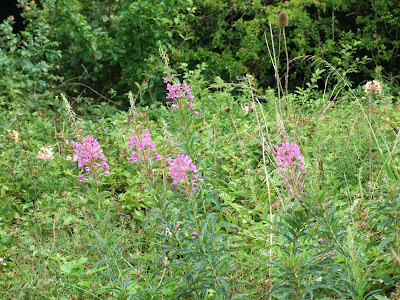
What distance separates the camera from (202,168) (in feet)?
11.9

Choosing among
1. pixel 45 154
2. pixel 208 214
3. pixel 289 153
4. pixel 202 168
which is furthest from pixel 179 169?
pixel 45 154

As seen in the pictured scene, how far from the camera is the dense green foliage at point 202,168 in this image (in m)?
2.22

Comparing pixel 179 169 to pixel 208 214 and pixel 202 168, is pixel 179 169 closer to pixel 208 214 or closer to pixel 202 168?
pixel 208 214

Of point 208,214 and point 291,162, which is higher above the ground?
point 291,162

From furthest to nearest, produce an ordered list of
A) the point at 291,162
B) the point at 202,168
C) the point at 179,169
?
the point at 202,168
the point at 291,162
the point at 179,169

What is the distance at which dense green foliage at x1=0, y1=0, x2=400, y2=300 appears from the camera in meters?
2.22

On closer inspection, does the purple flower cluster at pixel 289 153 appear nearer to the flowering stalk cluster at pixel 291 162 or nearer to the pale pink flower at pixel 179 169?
the flowering stalk cluster at pixel 291 162

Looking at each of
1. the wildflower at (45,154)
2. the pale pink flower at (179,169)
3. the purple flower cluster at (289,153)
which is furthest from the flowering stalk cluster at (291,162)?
the wildflower at (45,154)

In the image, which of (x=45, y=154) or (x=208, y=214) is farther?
(x=45, y=154)

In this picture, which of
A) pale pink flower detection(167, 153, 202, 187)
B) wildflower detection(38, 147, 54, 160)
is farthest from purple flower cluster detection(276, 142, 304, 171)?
wildflower detection(38, 147, 54, 160)

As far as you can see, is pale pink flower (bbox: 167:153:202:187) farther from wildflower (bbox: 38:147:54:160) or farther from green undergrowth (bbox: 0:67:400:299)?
wildflower (bbox: 38:147:54:160)

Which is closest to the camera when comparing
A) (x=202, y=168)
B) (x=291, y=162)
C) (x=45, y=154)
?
(x=291, y=162)

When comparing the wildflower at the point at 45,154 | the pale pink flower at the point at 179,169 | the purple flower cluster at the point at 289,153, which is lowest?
the wildflower at the point at 45,154

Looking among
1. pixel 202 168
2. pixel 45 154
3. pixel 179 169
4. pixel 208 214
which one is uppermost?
pixel 179 169
